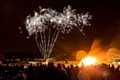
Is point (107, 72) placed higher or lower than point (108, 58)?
lower

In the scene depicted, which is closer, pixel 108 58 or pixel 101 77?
pixel 101 77

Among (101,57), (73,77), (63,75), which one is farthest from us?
(101,57)

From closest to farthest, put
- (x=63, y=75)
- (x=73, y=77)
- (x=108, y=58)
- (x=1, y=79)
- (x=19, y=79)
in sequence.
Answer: (x=19, y=79)
(x=63, y=75)
(x=73, y=77)
(x=1, y=79)
(x=108, y=58)

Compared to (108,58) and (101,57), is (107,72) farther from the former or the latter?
(101,57)

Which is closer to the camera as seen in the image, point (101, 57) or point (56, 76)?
point (56, 76)

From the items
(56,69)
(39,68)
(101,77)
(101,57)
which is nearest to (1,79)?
(39,68)

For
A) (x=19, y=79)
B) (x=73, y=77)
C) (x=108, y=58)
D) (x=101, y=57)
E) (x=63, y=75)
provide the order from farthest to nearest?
(x=101, y=57) → (x=108, y=58) → (x=73, y=77) → (x=63, y=75) → (x=19, y=79)

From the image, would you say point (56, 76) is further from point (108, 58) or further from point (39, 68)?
point (108, 58)

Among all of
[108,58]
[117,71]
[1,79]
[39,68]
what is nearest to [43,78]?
[39,68]

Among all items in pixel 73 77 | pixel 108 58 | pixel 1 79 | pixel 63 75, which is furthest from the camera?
pixel 108 58

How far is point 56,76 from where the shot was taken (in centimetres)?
1212

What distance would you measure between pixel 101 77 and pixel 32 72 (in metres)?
3.01

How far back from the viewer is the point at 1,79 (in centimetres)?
1388

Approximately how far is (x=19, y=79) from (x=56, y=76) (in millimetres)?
2903
